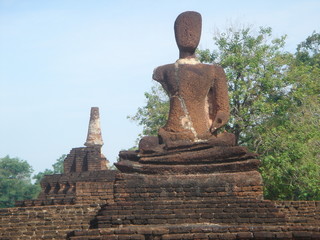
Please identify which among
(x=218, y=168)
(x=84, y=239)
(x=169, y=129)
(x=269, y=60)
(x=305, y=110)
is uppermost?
(x=269, y=60)

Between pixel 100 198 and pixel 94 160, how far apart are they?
17.0ft

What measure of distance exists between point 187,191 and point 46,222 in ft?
8.25

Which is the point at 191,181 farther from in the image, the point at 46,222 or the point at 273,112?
the point at 273,112

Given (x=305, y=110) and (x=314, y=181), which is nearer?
(x=314, y=181)

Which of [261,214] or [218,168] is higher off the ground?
[218,168]

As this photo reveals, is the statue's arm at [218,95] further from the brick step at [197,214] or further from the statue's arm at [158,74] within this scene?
the brick step at [197,214]

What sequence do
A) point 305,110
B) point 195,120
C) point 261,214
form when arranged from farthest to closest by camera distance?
point 305,110, point 195,120, point 261,214

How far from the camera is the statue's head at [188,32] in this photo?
11.5m

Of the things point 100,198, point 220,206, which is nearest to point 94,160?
point 100,198

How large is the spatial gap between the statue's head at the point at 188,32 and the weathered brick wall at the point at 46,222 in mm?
2833

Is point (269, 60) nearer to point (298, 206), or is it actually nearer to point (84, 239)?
point (298, 206)

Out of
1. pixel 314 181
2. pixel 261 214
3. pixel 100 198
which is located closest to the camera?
pixel 261 214

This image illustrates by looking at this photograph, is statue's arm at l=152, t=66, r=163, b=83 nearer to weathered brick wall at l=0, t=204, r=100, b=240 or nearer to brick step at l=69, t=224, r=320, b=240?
weathered brick wall at l=0, t=204, r=100, b=240

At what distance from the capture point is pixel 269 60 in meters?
19.0
